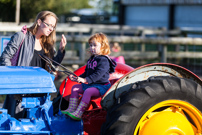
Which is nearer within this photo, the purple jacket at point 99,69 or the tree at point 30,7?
the purple jacket at point 99,69

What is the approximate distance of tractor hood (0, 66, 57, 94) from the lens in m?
3.28

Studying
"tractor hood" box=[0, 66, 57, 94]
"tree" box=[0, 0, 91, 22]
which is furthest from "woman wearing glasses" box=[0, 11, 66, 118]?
"tree" box=[0, 0, 91, 22]

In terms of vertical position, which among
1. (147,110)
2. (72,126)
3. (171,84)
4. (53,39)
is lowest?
(72,126)

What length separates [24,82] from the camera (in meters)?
3.33

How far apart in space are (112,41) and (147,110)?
553cm

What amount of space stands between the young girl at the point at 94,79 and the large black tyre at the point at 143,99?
1.45 ft

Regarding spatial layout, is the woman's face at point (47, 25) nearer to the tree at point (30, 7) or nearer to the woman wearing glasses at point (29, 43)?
the woman wearing glasses at point (29, 43)

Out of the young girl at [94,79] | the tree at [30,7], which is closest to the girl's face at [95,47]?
the young girl at [94,79]

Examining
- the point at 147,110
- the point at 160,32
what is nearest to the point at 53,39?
the point at 147,110

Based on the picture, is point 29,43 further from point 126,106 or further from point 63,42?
point 126,106

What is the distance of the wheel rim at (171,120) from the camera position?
3.26 meters

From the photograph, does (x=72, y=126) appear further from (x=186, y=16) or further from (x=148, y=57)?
(x=186, y=16)

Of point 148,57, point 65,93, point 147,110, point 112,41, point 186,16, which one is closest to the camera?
point 147,110

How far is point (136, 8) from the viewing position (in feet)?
95.2
